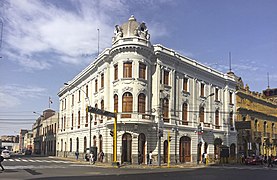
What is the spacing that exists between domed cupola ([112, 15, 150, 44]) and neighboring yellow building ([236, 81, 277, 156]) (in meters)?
23.9

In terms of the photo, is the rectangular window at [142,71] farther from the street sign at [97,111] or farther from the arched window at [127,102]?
the street sign at [97,111]

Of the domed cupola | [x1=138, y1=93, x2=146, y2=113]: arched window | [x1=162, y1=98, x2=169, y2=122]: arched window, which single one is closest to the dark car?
[x1=162, y1=98, x2=169, y2=122]: arched window

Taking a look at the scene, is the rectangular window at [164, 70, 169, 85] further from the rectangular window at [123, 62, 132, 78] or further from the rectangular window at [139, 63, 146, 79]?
the rectangular window at [123, 62, 132, 78]

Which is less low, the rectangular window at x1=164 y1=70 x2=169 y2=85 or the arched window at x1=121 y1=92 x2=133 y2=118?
the rectangular window at x1=164 y1=70 x2=169 y2=85

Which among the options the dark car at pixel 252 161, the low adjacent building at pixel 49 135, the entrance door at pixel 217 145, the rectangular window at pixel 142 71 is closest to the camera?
the rectangular window at pixel 142 71

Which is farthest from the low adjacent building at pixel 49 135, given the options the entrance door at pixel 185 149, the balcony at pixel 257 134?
the balcony at pixel 257 134

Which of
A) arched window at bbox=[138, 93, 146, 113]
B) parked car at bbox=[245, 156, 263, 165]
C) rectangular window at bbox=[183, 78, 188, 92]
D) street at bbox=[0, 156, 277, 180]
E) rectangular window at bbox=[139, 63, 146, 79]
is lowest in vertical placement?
parked car at bbox=[245, 156, 263, 165]

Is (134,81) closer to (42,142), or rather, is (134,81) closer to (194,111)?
(194,111)

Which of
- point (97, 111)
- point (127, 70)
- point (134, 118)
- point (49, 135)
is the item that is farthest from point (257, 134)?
point (49, 135)

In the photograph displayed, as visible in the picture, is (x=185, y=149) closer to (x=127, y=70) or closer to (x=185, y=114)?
(x=185, y=114)

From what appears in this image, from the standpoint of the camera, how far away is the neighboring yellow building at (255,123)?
193 ft

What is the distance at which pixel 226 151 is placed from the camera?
4919 cm

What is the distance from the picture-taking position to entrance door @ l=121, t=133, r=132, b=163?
4019 centimetres

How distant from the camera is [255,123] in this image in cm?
6319
